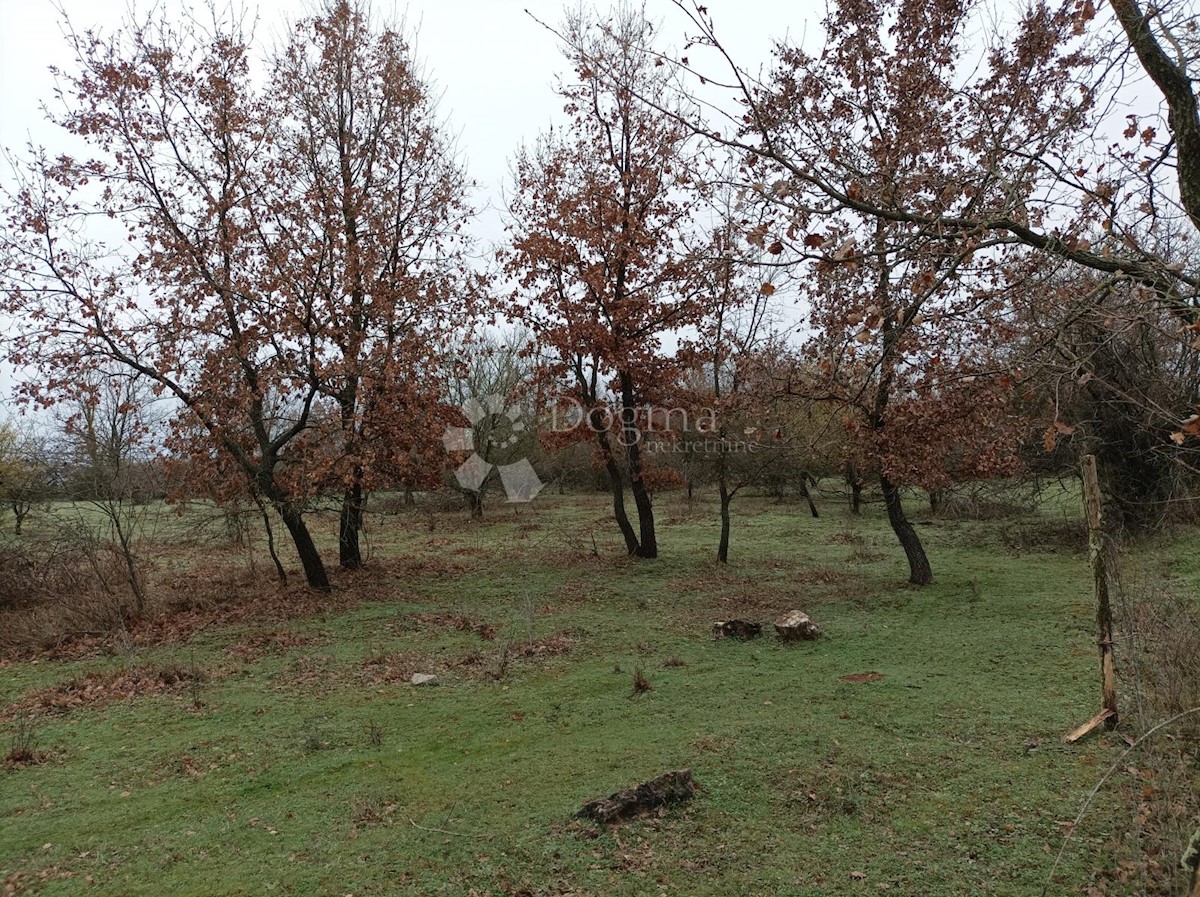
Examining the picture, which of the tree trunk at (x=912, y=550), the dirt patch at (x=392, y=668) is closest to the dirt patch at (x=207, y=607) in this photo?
the dirt patch at (x=392, y=668)

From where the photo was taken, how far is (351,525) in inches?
554

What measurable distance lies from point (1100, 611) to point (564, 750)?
4.23 m

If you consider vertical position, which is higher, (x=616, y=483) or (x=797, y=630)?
(x=616, y=483)

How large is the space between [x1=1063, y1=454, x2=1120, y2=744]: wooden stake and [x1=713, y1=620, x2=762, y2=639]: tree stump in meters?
4.13

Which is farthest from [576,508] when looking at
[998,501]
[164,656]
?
[164,656]

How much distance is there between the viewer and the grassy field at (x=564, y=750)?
418 cm

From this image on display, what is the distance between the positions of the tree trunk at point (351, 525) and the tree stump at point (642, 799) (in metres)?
9.01

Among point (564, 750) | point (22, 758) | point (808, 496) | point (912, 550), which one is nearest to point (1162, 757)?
point (564, 750)

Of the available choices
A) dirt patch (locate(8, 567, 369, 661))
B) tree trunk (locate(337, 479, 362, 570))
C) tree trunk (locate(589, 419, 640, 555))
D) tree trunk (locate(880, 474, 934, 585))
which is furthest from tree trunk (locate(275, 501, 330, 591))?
tree trunk (locate(880, 474, 934, 585))

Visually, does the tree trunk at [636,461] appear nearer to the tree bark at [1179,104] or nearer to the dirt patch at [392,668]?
the dirt patch at [392,668]

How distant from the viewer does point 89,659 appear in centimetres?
932

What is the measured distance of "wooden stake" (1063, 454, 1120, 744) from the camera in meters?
5.51

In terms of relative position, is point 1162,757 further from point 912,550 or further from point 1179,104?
point 912,550

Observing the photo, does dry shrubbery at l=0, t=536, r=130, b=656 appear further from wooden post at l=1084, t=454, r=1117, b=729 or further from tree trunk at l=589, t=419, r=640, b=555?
wooden post at l=1084, t=454, r=1117, b=729
